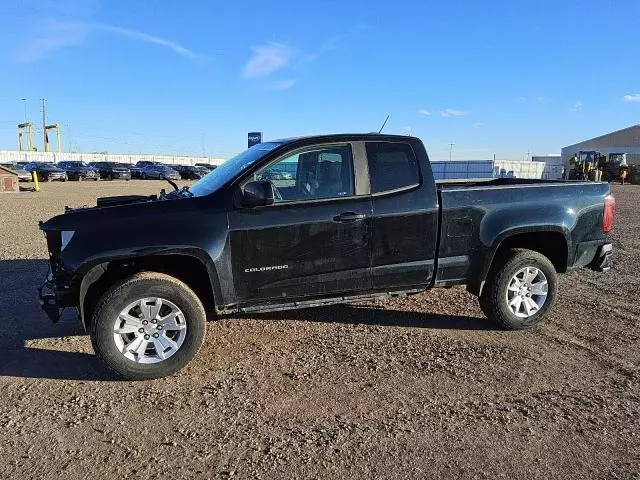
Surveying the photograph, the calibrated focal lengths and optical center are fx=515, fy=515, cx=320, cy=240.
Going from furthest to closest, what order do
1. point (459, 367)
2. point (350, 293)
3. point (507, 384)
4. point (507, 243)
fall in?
point (507, 243) < point (350, 293) < point (459, 367) < point (507, 384)

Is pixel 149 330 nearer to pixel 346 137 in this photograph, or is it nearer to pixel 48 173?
pixel 346 137

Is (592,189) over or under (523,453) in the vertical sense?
over

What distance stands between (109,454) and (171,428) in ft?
1.38

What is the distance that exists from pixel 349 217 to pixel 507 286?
6.04 feet

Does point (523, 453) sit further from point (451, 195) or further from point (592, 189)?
point (592, 189)

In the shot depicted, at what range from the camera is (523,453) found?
3.13 m

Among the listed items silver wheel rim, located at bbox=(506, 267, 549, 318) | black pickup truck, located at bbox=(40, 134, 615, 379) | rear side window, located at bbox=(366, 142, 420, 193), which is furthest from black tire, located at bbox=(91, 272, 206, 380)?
silver wheel rim, located at bbox=(506, 267, 549, 318)

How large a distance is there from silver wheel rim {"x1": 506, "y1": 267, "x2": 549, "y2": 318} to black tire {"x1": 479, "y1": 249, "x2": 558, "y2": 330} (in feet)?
0.11

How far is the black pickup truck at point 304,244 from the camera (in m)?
4.18

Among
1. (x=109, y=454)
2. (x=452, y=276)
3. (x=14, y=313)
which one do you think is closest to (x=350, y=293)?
(x=452, y=276)

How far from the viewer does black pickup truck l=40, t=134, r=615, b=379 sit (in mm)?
4176

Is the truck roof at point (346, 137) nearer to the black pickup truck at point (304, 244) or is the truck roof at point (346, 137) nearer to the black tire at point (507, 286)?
the black pickup truck at point (304, 244)

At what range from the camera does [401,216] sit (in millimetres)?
4770

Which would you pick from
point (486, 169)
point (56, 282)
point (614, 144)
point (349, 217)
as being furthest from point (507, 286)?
point (614, 144)
